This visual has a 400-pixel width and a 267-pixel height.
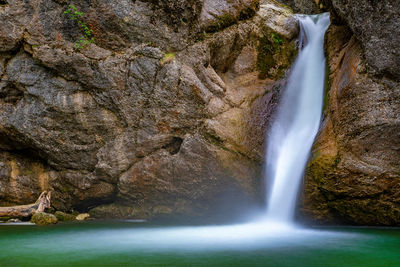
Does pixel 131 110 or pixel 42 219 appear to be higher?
pixel 131 110

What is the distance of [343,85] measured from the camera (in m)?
7.05

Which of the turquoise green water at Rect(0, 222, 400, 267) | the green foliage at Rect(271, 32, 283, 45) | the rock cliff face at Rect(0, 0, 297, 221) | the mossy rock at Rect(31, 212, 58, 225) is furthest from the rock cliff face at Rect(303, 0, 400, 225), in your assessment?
the mossy rock at Rect(31, 212, 58, 225)

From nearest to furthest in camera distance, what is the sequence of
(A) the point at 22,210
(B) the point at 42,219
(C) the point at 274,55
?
1. (B) the point at 42,219
2. (A) the point at 22,210
3. (C) the point at 274,55

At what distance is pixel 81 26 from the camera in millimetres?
8250

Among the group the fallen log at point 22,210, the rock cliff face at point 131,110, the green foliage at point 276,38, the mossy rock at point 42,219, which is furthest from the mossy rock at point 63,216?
the green foliage at point 276,38

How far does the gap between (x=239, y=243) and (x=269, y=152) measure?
149 inches

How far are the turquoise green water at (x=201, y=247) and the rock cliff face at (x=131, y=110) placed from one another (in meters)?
2.14

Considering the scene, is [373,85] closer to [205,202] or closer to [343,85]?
[343,85]

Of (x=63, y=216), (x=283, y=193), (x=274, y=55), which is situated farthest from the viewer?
(x=274, y=55)

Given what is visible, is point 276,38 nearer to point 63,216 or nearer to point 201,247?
point 201,247

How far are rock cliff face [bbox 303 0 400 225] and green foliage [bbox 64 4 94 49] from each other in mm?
6836

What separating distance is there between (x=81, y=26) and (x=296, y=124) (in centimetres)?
675

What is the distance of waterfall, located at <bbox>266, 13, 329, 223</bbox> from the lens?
7.34 meters

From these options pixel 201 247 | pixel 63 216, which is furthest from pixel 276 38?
pixel 63 216
